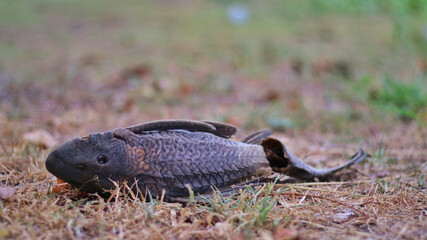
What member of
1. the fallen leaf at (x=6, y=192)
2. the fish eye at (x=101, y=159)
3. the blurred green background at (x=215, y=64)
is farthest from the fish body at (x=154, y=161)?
the blurred green background at (x=215, y=64)

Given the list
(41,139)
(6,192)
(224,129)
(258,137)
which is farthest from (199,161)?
(41,139)

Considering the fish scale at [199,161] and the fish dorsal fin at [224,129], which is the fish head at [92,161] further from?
the fish dorsal fin at [224,129]

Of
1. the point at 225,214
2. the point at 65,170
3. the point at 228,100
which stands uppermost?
the point at 65,170

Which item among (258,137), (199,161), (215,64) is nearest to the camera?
(199,161)

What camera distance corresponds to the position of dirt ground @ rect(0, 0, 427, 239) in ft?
5.22

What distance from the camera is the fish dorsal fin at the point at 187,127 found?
186 centimetres

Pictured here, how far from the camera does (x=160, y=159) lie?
1798 millimetres

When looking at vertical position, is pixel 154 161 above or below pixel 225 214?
above

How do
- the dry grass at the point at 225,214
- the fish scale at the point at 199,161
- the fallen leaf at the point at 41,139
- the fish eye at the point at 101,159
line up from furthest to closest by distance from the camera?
1. the fallen leaf at the point at 41,139
2. the fish scale at the point at 199,161
3. the fish eye at the point at 101,159
4. the dry grass at the point at 225,214

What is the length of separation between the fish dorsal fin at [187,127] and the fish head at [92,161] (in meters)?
0.12

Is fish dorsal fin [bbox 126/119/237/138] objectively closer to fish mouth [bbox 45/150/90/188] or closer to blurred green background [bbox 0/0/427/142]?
fish mouth [bbox 45/150/90/188]

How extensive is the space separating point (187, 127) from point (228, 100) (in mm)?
2998

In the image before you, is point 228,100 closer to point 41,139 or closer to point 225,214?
point 41,139

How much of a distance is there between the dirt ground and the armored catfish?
3.8 inches
